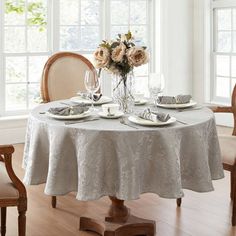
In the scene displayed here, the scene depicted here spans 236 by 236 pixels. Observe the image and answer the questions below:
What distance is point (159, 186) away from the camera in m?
2.84

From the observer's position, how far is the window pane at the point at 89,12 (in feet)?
21.4

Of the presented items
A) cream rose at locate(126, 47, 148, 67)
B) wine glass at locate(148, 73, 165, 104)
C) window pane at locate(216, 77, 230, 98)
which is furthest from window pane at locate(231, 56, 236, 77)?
cream rose at locate(126, 47, 148, 67)

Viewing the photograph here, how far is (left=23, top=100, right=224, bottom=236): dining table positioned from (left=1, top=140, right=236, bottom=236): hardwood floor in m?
0.49

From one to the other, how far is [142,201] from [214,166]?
970 millimetres

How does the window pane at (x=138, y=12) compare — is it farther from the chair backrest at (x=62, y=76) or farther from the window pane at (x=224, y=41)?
the chair backrest at (x=62, y=76)

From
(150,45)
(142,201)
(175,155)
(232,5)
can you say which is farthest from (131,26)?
(175,155)

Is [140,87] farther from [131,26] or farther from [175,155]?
[175,155]

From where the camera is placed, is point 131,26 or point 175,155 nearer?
point 175,155

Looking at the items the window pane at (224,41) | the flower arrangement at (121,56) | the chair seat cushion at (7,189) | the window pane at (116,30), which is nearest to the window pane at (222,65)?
the window pane at (224,41)

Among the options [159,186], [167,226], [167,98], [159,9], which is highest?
[159,9]

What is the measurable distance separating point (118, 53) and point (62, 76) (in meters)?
1.33

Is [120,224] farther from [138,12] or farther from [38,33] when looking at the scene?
[138,12]

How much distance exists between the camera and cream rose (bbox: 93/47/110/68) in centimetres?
321

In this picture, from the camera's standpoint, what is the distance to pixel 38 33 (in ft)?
20.6
